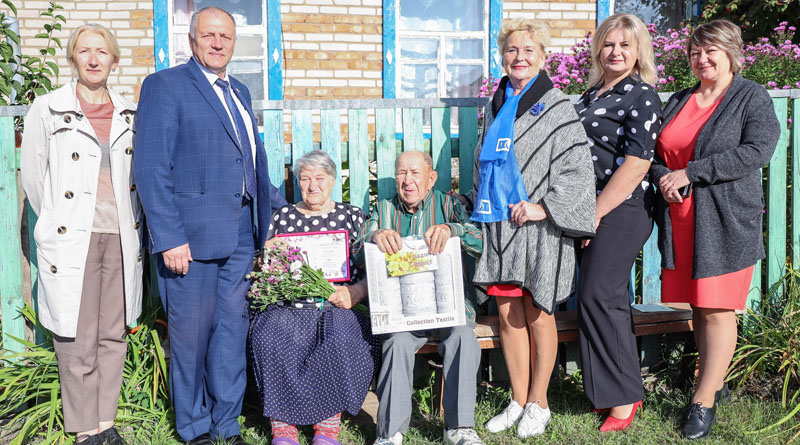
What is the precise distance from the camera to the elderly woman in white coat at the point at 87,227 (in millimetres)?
2893

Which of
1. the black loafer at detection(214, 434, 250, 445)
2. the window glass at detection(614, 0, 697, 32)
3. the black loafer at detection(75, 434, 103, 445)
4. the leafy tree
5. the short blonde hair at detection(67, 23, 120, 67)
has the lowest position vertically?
the black loafer at detection(214, 434, 250, 445)

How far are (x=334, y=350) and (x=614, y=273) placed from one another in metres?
1.42

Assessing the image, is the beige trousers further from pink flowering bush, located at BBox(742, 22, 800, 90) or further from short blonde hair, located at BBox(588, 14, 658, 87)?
pink flowering bush, located at BBox(742, 22, 800, 90)

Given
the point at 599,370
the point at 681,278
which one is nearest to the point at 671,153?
the point at 681,278

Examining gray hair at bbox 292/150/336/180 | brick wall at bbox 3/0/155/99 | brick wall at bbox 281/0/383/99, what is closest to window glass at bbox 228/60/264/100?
brick wall at bbox 281/0/383/99

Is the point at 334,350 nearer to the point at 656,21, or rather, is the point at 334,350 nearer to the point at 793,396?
the point at 793,396

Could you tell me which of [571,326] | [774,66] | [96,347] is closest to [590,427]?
[571,326]

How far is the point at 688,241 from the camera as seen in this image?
311cm

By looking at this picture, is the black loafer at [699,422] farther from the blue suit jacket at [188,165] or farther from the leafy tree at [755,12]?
the leafy tree at [755,12]

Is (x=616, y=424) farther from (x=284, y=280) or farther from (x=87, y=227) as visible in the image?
(x=87, y=227)

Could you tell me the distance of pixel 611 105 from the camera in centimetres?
300

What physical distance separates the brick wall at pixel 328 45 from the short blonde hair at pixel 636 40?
14.9 feet

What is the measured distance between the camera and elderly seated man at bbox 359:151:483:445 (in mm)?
3049

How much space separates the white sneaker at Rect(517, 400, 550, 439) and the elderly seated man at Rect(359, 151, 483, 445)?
0.90 feet
